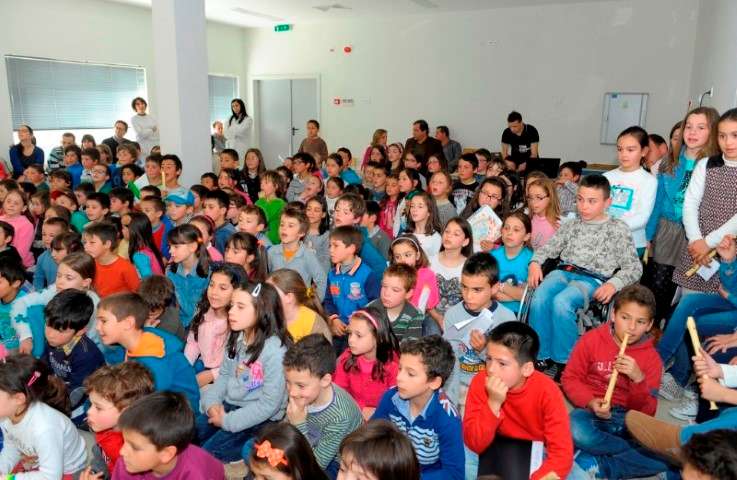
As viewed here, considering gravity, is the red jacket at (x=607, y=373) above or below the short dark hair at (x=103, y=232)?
below

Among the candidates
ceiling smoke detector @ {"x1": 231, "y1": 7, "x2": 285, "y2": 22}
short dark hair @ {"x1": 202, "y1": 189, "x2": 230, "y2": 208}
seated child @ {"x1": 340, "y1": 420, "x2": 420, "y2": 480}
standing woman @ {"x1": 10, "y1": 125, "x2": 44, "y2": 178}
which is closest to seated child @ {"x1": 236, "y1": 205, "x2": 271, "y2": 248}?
short dark hair @ {"x1": 202, "y1": 189, "x2": 230, "y2": 208}

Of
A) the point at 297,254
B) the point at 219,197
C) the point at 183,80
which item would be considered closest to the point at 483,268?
the point at 297,254

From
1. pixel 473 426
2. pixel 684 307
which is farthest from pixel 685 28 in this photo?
pixel 473 426

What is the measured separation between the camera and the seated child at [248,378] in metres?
2.34

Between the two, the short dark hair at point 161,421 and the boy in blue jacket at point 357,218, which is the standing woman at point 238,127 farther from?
the short dark hair at point 161,421

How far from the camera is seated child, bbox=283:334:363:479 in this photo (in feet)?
6.59

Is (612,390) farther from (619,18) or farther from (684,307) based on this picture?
(619,18)

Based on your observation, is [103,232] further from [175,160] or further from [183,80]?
[183,80]

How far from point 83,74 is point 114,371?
25.0ft

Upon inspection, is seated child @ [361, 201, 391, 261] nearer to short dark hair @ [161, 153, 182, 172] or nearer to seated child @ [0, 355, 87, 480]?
short dark hair @ [161, 153, 182, 172]

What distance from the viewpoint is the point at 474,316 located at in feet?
8.93

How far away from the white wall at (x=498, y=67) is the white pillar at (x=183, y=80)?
4.50 metres

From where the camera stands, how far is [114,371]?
6.57 ft

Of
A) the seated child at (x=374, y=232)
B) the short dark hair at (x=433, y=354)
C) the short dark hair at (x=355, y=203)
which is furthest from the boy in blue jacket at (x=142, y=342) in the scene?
the seated child at (x=374, y=232)
